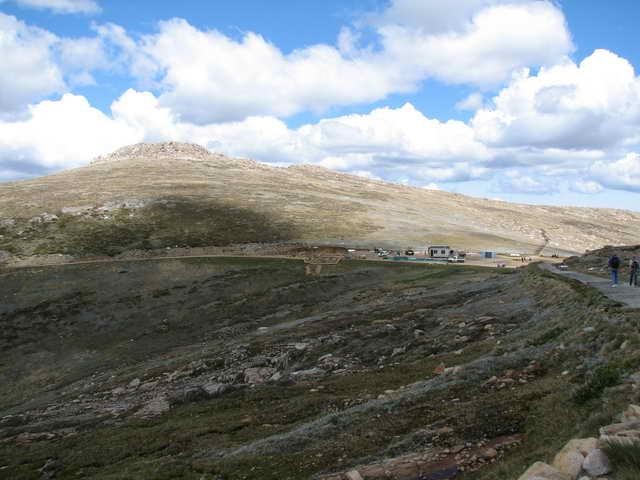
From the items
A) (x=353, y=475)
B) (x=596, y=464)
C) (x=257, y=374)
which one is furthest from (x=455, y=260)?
(x=596, y=464)

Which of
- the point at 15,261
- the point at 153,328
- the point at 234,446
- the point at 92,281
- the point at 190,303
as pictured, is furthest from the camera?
the point at 15,261

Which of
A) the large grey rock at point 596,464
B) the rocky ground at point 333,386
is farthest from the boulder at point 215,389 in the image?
the large grey rock at point 596,464

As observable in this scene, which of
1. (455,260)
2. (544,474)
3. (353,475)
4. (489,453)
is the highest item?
(544,474)

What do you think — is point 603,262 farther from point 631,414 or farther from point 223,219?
point 223,219

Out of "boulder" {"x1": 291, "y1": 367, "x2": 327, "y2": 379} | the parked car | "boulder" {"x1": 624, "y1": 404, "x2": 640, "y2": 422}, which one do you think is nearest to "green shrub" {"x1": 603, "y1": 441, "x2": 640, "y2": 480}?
"boulder" {"x1": 624, "y1": 404, "x2": 640, "y2": 422}

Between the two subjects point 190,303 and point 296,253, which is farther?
point 296,253

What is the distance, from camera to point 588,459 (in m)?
9.40

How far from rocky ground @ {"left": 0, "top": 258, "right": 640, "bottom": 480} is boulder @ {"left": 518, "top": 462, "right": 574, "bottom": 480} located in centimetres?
157

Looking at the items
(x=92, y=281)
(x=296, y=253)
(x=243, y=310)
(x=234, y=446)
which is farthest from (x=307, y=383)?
(x=296, y=253)

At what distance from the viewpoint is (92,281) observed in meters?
83.5

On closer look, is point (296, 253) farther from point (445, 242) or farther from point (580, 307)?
point (580, 307)

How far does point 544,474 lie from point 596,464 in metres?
0.94

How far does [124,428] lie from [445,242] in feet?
353

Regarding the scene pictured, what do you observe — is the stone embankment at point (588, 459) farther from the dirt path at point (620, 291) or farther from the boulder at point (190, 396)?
the boulder at point (190, 396)
